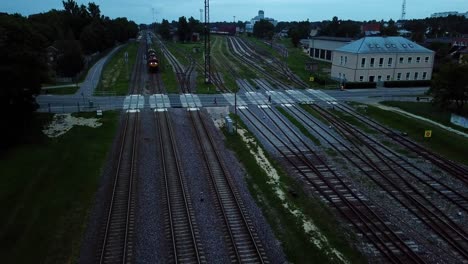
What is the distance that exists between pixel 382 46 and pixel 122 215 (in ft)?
168

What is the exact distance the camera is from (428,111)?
4191cm

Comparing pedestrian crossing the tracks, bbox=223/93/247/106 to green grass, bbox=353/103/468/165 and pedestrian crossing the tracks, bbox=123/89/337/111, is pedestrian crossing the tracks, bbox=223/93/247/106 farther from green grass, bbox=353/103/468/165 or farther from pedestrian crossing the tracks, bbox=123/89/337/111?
green grass, bbox=353/103/468/165

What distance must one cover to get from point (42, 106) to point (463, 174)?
40.7 m

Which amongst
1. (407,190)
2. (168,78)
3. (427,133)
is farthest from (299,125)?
(168,78)

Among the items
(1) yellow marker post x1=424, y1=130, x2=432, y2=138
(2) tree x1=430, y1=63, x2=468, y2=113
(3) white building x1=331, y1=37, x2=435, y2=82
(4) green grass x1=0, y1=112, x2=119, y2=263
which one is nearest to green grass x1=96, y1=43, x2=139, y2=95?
(4) green grass x1=0, y1=112, x2=119, y2=263

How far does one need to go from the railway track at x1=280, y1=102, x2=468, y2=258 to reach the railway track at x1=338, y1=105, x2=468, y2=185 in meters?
2.71

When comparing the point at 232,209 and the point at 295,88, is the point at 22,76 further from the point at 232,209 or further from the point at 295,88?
the point at 295,88

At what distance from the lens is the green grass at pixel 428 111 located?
37.4 m

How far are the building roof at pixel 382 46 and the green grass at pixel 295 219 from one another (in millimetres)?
37773

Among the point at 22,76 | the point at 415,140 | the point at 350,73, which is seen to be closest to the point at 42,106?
the point at 22,76

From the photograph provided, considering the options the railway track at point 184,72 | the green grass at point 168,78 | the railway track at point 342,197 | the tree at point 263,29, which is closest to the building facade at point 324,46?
the railway track at point 184,72

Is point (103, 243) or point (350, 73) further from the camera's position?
point (350, 73)

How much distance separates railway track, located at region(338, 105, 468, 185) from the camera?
25.8 metres

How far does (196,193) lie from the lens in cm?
2216
